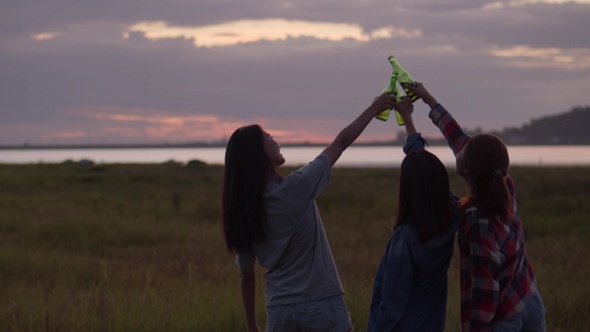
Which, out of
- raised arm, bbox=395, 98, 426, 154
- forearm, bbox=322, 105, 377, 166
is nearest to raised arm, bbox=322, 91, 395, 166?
forearm, bbox=322, 105, 377, 166

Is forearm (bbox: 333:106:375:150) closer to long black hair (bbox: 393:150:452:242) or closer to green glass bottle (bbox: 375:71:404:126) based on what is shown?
green glass bottle (bbox: 375:71:404:126)

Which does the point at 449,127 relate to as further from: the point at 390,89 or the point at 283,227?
the point at 283,227

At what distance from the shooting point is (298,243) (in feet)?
12.1

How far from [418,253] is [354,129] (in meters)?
0.67

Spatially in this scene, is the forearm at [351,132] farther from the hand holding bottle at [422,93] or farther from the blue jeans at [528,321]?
the blue jeans at [528,321]

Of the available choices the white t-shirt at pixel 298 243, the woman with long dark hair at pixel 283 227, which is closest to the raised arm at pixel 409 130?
the woman with long dark hair at pixel 283 227

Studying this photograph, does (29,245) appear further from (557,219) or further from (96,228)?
(557,219)

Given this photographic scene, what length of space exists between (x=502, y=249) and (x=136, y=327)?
11.4 ft

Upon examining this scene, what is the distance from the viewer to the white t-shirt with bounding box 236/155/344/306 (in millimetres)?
3621

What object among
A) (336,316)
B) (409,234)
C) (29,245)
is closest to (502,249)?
(409,234)

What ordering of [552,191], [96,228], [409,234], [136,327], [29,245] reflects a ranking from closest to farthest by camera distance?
[409,234], [136,327], [29,245], [96,228], [552,191]

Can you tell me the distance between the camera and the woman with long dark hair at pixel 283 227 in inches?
143

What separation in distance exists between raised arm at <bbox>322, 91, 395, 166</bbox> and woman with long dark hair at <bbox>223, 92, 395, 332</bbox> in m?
0.01

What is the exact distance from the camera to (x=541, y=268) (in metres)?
9.48
